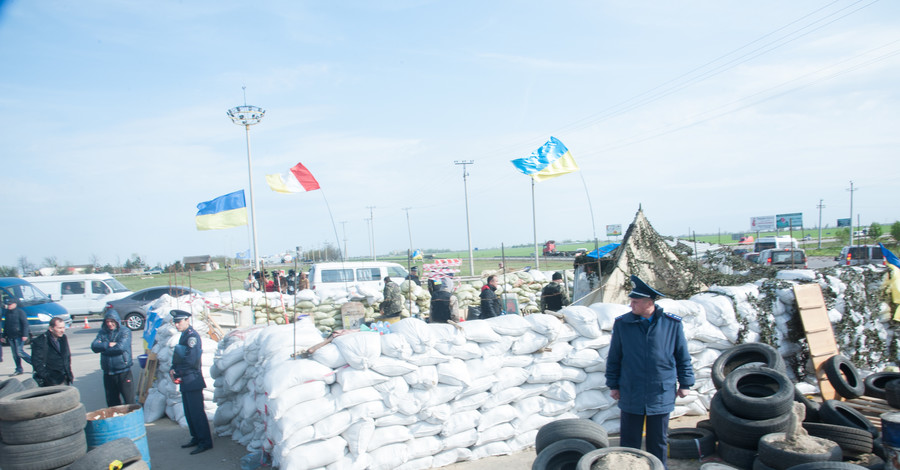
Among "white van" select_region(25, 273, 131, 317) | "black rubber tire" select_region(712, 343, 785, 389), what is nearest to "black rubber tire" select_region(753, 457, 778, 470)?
"black rubber tire" select_region(712, 343, 785, 389)

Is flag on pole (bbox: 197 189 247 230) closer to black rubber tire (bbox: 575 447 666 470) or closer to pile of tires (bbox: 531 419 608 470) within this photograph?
pile of tires (bbox: 531 419 608 470)

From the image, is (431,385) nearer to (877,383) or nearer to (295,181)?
(877,383)

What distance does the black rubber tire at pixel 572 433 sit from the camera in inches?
162

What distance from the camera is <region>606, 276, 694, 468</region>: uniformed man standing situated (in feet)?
12.8

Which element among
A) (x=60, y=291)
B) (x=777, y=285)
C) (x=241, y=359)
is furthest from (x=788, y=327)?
(x=60, y=291)

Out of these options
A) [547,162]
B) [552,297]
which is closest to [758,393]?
[552,297]

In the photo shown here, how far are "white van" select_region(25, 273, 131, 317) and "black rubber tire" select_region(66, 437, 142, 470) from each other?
57.0ft

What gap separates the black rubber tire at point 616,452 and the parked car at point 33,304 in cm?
1417

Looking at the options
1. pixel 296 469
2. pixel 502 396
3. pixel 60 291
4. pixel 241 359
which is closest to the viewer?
pixel 296 469

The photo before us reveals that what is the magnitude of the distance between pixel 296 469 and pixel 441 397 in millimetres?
1422

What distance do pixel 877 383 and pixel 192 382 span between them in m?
7.97

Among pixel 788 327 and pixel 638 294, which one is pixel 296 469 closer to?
pixel 638 294

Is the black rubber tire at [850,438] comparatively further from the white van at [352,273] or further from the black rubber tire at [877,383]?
the white van at [352,273]

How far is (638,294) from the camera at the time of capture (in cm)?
393
